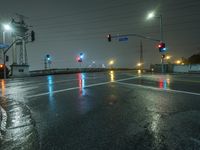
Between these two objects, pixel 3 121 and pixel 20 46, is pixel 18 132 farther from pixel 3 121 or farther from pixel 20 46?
pixel 20 46

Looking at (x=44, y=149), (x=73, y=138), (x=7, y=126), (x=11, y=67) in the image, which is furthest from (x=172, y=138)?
(x=11, y=67)

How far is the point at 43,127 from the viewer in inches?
200

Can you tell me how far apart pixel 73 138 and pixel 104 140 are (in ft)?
2.09

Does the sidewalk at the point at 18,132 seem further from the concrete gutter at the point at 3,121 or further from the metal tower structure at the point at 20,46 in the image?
the metal tower structure at the point at 20,46

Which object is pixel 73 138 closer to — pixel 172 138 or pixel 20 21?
pixel 172 138

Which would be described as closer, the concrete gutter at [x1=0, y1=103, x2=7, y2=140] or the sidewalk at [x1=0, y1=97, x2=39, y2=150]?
the sidewalk at [x1=0, y1=97, x2=39, y2=150]

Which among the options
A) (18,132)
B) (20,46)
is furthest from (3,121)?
(20,46)

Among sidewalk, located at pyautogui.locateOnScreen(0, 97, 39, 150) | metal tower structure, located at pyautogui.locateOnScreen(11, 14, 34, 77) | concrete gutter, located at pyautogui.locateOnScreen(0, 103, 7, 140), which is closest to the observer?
sidewalk, located at pyautogui.locateOnScreen(0, 97, 39, 150)

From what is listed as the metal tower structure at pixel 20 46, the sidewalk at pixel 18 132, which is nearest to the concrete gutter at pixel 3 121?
the sidewalk at pixel 18 132

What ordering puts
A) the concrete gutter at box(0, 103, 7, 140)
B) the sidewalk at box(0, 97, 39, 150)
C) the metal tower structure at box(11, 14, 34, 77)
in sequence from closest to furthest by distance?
the sidewalk at box(0, 97, 39, 150), the concrete gutter at box(0, 103, 7, 140), the metal tower structure at box(11, 14, 34, 77)

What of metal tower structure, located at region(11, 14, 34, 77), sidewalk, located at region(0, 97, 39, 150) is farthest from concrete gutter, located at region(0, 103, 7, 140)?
metal tower structure, located at region(11, 14, 34, 77)

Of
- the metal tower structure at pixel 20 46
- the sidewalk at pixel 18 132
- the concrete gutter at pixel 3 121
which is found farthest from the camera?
the metal tower structure at pixel 20 46

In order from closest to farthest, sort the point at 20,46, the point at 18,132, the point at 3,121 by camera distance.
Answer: the point at 18,132 < the point at 3,121 < the point at 20,46

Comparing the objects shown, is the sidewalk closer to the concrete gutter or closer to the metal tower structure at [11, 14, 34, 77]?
the concrete gutter
